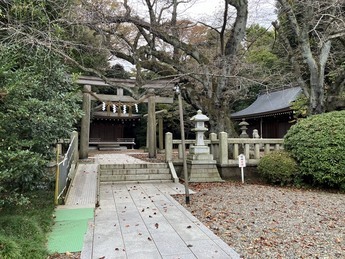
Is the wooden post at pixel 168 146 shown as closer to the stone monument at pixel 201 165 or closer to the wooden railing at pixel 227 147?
the wooden railing at pixel 227 147

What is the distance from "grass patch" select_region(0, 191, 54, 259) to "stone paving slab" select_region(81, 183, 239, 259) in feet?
1.78

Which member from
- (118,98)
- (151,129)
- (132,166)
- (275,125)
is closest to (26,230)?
(132,166)

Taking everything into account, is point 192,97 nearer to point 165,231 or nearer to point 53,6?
point 53,6

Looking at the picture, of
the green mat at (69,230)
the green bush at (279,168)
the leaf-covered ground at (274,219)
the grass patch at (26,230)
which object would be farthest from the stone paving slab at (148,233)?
the green bush at (279,168)

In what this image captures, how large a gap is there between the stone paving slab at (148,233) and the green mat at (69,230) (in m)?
0.12

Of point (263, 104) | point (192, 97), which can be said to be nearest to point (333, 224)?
point (192, 97)

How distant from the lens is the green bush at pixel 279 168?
735 centimetres

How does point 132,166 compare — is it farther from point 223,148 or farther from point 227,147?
point 227,147

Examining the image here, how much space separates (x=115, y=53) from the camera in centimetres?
1072

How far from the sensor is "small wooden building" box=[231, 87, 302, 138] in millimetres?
16094

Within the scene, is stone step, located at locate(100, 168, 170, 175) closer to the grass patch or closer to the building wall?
the grass patch

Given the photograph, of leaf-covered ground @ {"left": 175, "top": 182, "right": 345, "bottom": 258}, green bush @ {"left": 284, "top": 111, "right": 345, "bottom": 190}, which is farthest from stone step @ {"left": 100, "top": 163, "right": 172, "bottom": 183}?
green bush @ {"left": 284, "top": 111, "right": 345, "bottom": 190}

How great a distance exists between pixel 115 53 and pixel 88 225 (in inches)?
316

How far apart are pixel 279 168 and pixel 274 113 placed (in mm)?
9553
